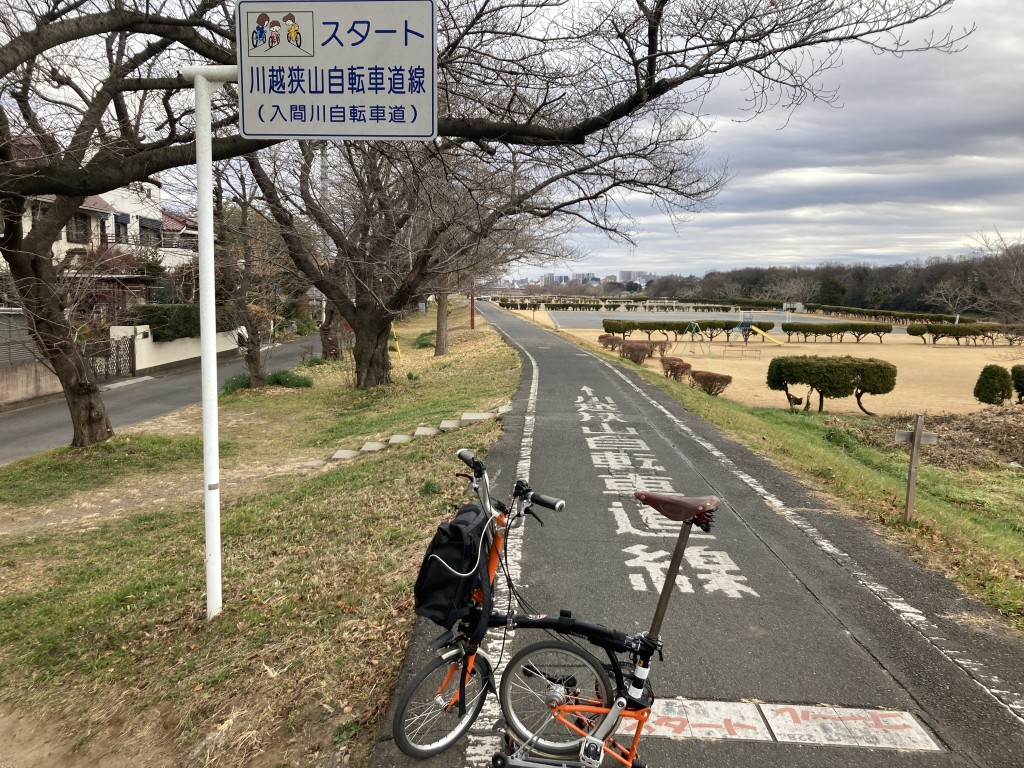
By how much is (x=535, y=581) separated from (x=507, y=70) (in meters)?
5.18

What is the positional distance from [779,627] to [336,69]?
4182 millimetres

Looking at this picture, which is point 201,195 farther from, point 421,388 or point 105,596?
point 421,388

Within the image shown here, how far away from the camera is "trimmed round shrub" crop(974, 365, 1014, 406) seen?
16062 mm

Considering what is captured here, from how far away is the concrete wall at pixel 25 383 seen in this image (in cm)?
1672

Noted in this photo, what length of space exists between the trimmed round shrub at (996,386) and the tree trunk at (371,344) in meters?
15.4

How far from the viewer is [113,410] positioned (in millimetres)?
16859

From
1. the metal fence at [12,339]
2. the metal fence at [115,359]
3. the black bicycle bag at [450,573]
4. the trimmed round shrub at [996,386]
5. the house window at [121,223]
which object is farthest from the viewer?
the house window at [121,223]

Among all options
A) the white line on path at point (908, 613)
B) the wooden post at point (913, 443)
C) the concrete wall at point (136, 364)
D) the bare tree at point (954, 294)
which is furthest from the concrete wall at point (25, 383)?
the bare tree at point (954, 294)

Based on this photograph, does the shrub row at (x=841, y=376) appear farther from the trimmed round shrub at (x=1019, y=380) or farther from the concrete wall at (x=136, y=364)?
the concrete wall at (x=136, y=364)

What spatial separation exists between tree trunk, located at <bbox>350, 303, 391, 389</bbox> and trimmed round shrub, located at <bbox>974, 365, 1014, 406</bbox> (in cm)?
1536

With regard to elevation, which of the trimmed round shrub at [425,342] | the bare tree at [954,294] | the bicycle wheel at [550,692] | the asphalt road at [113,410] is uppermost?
the bare tree at [954,294]

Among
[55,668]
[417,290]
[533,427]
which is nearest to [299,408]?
[417,290]

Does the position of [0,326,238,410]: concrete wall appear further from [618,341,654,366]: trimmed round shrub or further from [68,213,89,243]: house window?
[618,341,654,366]: trimmed round shrub

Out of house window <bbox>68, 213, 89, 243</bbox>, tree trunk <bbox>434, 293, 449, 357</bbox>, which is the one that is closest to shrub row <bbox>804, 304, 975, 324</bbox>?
tree trunk <bbox>434, 293, 449, 357</bbox>
